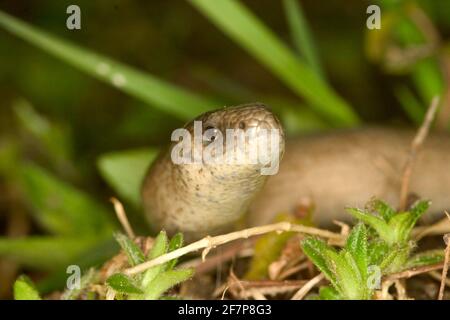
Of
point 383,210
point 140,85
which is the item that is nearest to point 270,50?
point 140,85

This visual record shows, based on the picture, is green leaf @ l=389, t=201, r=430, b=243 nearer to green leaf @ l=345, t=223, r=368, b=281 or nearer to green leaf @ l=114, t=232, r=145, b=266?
green leaf @ l=345, t=223, r=368, b=281

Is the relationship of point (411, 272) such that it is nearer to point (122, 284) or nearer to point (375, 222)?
point (375, 222)

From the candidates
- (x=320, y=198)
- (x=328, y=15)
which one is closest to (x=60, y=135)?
(x=320, y=198)

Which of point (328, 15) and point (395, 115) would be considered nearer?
point (395, 115)

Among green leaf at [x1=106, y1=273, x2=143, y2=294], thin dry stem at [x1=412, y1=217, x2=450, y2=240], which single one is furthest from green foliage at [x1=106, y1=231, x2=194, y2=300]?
thin dry stem at [x1=412, y1=217, x2=450, y2=240]

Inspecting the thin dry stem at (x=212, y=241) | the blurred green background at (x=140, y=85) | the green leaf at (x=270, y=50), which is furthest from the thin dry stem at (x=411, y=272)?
the green leaf at (x=270, y=50)
